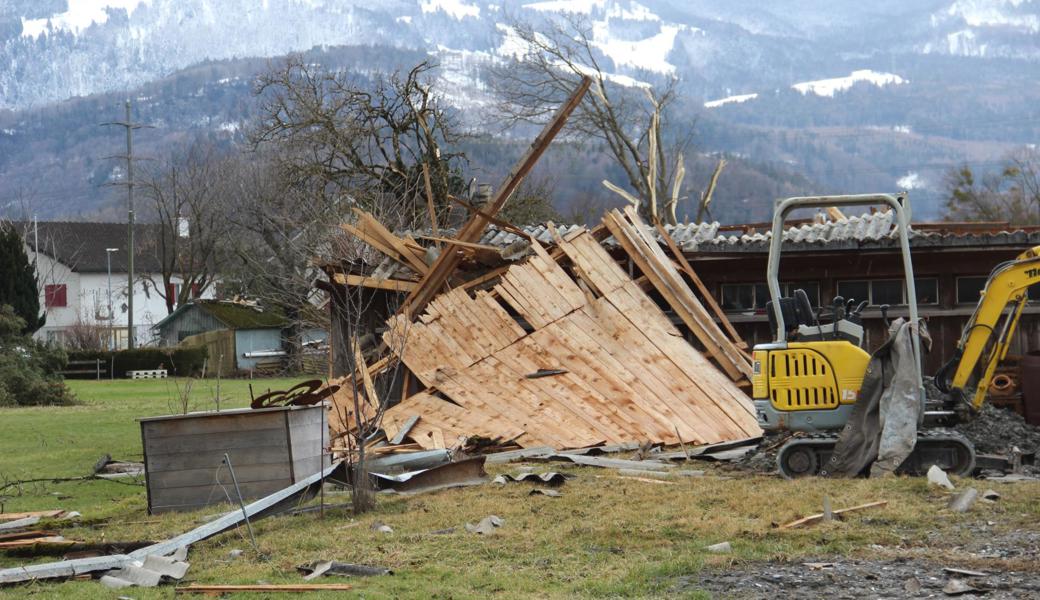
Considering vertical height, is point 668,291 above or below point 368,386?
above

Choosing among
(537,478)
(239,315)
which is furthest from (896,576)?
(239,315)

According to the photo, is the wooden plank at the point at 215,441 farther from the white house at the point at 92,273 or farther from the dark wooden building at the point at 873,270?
the white house at the point at 92,273

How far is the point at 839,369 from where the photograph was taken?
13.6m

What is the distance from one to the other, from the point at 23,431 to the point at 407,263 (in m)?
8.18

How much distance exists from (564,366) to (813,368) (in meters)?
5.51

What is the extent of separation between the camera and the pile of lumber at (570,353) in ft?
57.5

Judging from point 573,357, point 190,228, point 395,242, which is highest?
point 190,228

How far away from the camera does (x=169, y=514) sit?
1266 cm

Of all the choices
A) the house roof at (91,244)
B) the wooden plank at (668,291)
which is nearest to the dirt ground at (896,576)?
the wooden plank at (668,291)

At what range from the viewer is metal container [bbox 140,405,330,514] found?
1280cm

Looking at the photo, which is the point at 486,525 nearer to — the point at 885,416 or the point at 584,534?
the point at 584,534

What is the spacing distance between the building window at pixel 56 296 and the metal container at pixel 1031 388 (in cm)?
7432

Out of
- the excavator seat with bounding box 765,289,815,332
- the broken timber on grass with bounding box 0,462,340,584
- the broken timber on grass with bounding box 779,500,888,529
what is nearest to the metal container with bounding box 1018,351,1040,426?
the excavator seat with bounding box 765,289,815,332

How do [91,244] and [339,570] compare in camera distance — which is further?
[91,244]
